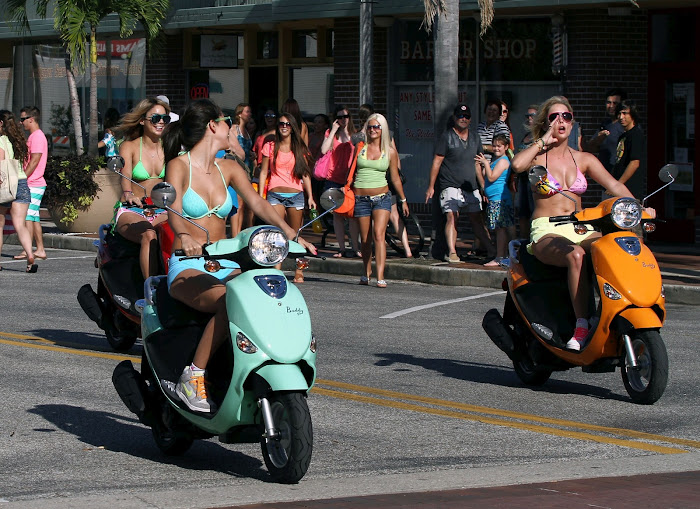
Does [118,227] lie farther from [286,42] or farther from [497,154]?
[286,42]

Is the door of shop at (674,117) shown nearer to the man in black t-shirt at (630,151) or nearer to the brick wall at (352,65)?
the man in black t-shirt at (630,151)

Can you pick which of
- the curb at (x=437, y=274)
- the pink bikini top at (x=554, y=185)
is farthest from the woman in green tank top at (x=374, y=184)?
the pink bikini top at (x=554, y=185)

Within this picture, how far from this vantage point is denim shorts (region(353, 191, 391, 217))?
15.1 m

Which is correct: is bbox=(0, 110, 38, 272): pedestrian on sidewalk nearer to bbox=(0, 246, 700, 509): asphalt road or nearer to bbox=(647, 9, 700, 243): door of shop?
bbox=(0, 246, 700, 509): asphalt road

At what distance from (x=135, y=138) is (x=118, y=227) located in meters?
0.93

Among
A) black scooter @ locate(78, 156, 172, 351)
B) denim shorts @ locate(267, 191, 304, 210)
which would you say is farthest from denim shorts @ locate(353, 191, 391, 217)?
black scooter @ locate(78, 156, 172, 351)

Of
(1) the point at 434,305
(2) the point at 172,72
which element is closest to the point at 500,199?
(1) the point at 434,305

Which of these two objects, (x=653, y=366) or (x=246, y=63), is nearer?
(x=653, y=366)

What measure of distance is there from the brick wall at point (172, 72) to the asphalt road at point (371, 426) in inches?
553

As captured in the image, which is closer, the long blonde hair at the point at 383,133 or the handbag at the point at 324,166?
the long blonde hair at the point at 383,133

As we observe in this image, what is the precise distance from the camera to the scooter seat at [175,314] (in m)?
6.94

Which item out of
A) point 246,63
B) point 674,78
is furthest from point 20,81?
point 674,78

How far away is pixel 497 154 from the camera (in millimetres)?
16359

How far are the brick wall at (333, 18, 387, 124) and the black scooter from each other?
11.1 metres
